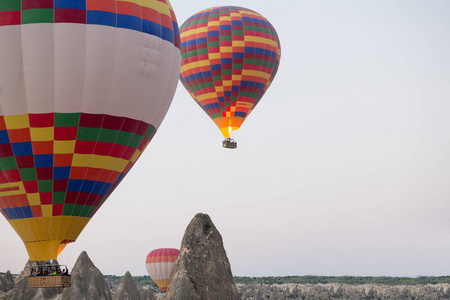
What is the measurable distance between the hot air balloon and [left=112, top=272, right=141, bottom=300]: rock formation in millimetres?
22929

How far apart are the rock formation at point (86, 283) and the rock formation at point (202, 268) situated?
85.4 feet

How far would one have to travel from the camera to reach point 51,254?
27250 mm

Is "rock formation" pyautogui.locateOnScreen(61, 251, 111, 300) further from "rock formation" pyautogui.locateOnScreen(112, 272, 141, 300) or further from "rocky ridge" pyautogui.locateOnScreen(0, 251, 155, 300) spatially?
"rock formation" pyautogui.locateOnScreen(112, 272, 141, 300)

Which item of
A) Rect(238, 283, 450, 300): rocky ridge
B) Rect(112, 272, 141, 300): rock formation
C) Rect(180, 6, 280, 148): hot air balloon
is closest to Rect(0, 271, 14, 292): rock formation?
Rect(112, 272, 141, 300): rock formation

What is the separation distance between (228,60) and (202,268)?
16.3 m

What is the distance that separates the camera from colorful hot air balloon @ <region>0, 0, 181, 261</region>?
88.5ft

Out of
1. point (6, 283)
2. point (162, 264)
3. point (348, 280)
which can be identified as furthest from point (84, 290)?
point (348, 280)

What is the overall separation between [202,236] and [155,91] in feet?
49.9

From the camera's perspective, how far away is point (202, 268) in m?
42.1

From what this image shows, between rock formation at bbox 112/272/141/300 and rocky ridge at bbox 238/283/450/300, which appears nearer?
rock formation at bbox 112/272/141/300

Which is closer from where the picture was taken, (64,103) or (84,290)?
(64,103)

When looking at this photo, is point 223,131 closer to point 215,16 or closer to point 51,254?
point 215,16

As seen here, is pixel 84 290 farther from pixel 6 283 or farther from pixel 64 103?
pixel 64 103

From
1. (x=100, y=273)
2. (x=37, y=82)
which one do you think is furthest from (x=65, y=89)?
(x=100, y=273)
